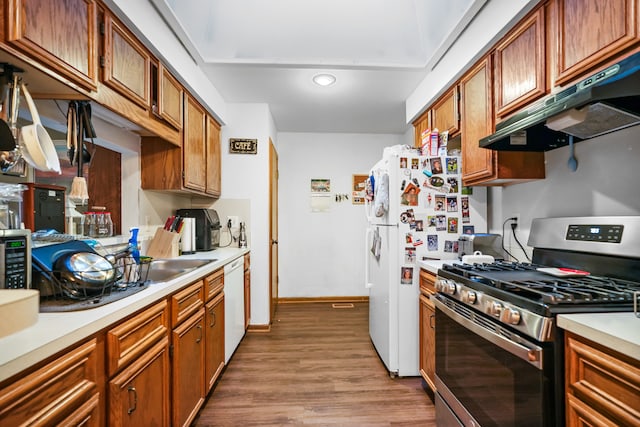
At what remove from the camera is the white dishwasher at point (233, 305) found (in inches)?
87.6

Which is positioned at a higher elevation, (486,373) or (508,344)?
(508,344)

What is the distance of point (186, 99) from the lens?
7.50 ft

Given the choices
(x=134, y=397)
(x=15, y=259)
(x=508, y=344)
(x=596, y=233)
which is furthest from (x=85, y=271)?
(x=596, y=233)

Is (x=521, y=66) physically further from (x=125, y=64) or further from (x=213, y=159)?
(x=213, y=159)

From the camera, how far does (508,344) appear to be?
3.48 ft

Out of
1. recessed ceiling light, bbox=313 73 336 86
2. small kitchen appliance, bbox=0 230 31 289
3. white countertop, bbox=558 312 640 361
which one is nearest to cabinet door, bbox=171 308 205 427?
small kitchen appliance, bbox=0 230 31 289

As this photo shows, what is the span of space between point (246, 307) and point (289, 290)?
51.8 inches

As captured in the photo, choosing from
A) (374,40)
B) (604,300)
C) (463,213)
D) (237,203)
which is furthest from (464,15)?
(237,203)

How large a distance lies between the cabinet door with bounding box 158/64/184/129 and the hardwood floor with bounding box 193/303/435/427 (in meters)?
1.85

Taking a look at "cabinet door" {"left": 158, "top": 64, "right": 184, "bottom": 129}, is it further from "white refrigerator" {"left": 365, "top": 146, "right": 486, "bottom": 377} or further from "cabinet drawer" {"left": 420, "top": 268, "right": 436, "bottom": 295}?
"cabinet drawer" {"left": 420, "top": 268, "right": 436, "bottom": 295}

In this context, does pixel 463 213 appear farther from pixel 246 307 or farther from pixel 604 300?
pixel 246 307

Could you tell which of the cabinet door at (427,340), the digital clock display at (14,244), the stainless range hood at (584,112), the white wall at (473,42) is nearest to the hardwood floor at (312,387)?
the cabinet door at (427,340)

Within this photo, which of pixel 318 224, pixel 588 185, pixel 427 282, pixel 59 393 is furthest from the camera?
pixel 318 224

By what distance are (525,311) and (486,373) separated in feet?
1.24
